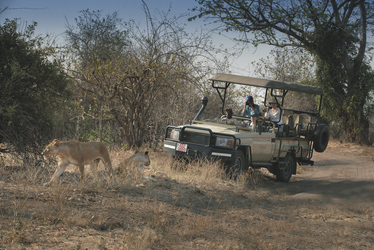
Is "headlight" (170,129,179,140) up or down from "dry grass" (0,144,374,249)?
up

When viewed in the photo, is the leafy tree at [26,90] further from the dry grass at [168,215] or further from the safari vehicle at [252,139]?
the safari vehicle at [252,139]

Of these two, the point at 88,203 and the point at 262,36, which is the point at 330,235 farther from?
the point at 262,36

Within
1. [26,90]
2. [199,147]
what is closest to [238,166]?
[199,147]

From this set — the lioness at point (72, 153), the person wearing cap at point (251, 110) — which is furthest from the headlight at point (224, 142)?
the lioness at point (72, 153)

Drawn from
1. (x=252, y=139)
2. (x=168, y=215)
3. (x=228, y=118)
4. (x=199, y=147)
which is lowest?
(x=168, y=215)

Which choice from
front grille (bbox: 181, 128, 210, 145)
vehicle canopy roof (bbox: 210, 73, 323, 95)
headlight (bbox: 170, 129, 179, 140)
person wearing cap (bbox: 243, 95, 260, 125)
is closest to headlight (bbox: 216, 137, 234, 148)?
front grille (bbox: 181, 128, 210, 145)

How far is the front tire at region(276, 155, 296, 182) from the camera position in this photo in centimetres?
1111

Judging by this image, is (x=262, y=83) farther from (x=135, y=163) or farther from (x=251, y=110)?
(x=135, y=163)

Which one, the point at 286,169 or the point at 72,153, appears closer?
the point at 72,153

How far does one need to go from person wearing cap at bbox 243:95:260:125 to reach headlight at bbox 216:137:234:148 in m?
1.17

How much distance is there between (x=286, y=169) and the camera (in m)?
11.5

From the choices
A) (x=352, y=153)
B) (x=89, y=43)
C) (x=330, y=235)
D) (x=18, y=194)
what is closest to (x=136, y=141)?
(x=18, y=194)

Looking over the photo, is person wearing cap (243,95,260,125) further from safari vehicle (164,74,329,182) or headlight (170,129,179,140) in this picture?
headlight (170,129,179,140)

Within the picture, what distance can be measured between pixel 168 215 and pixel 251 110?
19.1ft
